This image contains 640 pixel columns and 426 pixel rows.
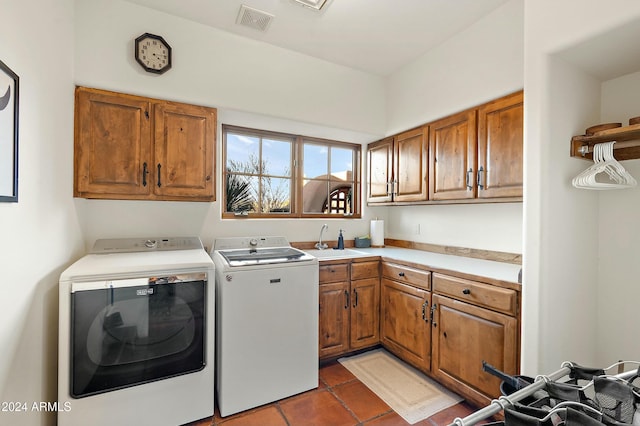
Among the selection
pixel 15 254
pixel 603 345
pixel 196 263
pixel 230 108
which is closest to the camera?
pixel 15 254

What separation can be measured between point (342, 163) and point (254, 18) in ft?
5.60

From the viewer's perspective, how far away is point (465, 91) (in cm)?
234

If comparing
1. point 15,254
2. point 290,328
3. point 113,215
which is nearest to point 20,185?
point 15,254

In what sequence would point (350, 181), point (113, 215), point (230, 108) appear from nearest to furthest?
point (113, 215), point (230, 108), point (350, 181)

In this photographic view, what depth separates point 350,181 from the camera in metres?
3.51

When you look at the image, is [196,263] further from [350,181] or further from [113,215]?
[350,181]

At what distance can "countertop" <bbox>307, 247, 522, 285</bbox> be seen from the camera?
190 centimetres

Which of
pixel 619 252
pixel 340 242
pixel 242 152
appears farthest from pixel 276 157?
pixel 619 252

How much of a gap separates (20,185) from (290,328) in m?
1.67

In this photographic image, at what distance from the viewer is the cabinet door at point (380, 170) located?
3094 mm

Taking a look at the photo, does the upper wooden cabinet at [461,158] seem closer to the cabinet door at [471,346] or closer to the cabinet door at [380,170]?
the cabinet door at [380,170]

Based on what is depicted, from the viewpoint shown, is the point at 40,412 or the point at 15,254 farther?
the point at 40,412

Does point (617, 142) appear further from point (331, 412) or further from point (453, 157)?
point (331, 412)

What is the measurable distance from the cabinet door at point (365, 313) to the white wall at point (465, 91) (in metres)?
0.84
